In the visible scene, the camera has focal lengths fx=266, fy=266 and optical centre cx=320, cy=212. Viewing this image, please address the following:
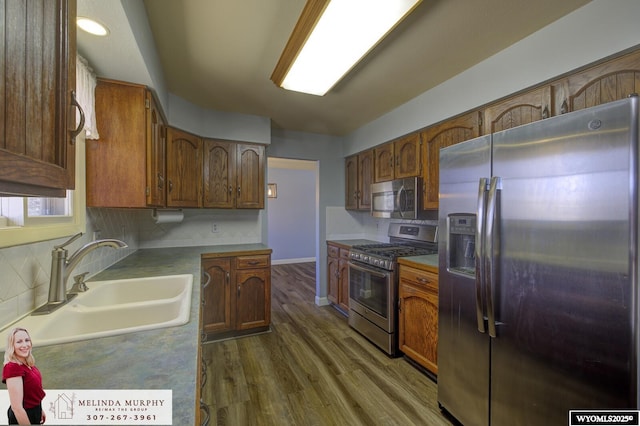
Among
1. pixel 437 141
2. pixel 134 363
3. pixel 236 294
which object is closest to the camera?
pixel 134 363

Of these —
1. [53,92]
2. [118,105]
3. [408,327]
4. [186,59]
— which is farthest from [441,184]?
[118,105]

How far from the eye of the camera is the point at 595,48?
1.33 metres

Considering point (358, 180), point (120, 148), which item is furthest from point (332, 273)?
point (120, 148)

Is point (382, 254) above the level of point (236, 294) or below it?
above

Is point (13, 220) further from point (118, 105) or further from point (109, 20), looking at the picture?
point (118, 105)

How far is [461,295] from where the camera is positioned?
1563 mm

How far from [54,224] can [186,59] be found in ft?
4.50

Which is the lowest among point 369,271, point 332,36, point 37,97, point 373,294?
point 373,294

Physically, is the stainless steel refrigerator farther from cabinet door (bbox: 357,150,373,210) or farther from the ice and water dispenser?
cabinet door (bbox: 357,150,373,210)

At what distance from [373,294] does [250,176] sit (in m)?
1.87

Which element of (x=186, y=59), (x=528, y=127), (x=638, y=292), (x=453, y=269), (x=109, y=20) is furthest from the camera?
(x=186, y=59)

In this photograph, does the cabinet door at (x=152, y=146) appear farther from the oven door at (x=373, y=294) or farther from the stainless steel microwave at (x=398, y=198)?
the stainless steel microwave at (x=398, y=198)

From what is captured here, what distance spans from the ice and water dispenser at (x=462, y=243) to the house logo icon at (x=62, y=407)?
169 cm

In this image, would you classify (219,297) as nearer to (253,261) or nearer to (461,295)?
(253,261)
